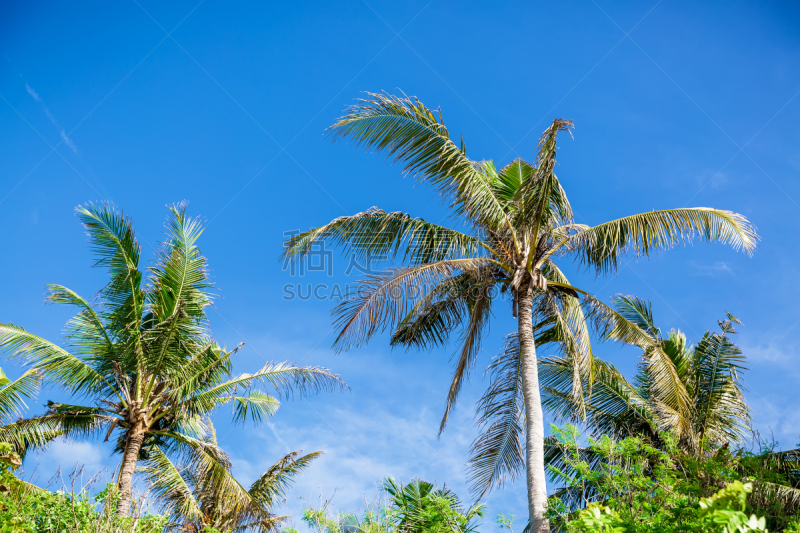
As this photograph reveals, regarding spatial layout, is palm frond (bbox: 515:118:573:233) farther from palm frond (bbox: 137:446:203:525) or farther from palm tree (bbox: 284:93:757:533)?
palm frond (bbox: 137:446:203:525)

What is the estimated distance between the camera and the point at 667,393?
367 inches

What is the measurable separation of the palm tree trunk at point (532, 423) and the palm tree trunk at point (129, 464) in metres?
6.19

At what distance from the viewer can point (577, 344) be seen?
9414mm

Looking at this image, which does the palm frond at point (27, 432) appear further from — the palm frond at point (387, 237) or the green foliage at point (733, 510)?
the green foliage at point (733, 510)

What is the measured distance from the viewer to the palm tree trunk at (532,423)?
23.8 ft

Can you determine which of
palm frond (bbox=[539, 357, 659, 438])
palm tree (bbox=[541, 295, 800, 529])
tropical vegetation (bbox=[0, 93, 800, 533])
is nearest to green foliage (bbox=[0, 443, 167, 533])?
tropical vegetation (bbox=[0, 93, 800, 533])

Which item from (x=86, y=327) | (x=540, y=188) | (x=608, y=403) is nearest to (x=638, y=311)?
(x=608, y=403)

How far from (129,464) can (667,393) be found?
9197mm

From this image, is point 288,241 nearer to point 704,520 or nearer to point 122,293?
point 122,293

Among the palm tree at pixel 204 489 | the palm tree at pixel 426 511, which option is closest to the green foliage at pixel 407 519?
the palm tree at pixel 426 511

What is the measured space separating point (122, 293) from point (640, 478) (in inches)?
372

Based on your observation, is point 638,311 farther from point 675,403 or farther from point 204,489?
point 204,489

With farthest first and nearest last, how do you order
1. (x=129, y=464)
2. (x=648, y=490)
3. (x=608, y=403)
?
(x=608, y=403), (x=129, y=464), (x=648, y=490)

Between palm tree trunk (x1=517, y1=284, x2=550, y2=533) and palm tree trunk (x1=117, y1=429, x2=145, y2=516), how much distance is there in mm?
6195
